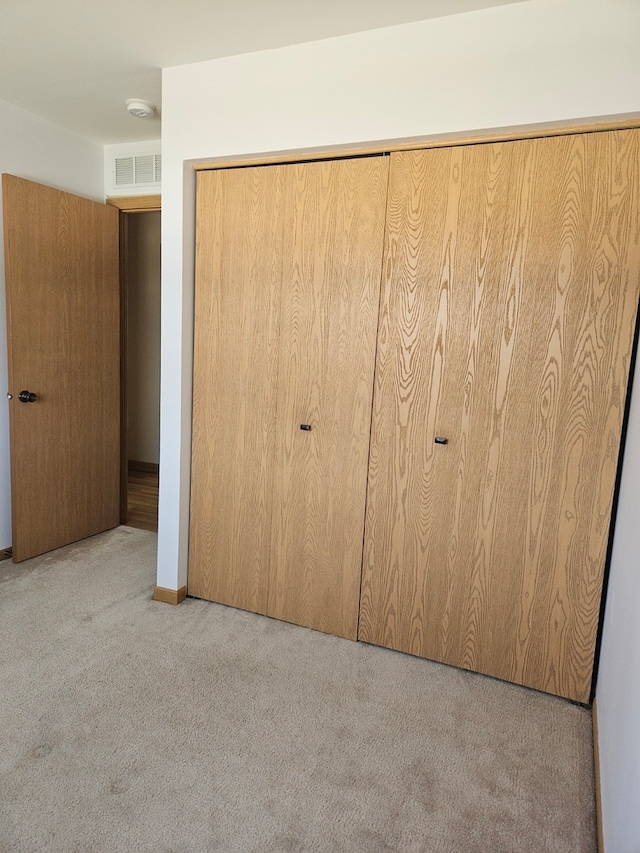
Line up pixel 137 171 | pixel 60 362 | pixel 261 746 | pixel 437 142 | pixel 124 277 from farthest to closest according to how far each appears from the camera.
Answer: pixel 124 277, pixel 137 171, pixel 60 362, pixel 437 142, pixel 261 746

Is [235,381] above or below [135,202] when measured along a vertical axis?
below

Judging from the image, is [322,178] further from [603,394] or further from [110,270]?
[110,270]

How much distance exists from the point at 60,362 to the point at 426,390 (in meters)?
2.20

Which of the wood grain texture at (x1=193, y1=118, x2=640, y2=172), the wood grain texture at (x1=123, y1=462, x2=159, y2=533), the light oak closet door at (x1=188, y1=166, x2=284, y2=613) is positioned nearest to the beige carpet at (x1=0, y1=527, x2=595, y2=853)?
the light oak closet door at (x1=188, y1=166, x2=284, y2=613)

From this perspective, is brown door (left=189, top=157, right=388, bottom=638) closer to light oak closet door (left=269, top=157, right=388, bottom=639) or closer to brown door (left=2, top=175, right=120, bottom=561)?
light oak closet door (left=269, top=157, right=388, bottom=639)

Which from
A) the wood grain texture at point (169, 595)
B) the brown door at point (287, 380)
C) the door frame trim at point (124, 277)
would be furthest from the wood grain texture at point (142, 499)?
the brown door at point (287, 380)

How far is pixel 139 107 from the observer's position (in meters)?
2.65

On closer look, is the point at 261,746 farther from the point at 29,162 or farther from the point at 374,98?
the point at 29,162

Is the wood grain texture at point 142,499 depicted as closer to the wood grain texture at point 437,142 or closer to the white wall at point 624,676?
the wood grain texture at point 437,142

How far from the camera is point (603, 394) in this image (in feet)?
6.04

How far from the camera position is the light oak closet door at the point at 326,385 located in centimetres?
213

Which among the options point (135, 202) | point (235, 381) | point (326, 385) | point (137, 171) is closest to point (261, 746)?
point (326, 385)

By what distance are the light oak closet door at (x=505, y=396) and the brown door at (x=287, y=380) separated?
0.13m

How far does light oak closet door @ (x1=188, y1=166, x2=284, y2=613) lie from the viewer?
2.30m
